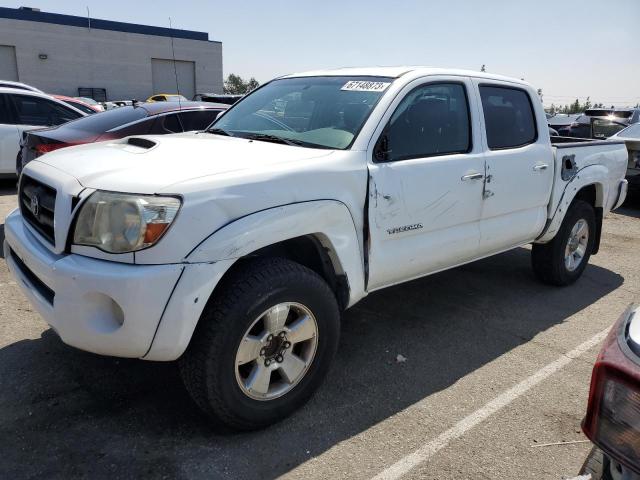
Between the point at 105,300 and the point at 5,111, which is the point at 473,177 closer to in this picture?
the point at 105,300

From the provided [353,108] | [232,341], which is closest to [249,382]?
[232,341]

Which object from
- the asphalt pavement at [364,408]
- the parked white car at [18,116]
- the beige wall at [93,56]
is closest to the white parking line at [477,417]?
the asphalt pavement at [364,408]

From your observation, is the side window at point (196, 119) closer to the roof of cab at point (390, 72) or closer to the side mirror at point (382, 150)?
the roof of cab at point (390, 72)

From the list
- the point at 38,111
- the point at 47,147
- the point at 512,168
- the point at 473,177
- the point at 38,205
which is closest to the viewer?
the point at 38,205

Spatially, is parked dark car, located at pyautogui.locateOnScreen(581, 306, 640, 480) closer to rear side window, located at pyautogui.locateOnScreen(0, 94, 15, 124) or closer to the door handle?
the door handle

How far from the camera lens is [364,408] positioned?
3.06 metres

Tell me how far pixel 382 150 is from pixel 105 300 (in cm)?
174

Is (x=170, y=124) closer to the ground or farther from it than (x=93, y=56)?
closer to the ground

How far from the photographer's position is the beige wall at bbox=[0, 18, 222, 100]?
37.4 meters

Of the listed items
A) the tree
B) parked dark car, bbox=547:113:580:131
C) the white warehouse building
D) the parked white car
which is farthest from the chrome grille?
the tree

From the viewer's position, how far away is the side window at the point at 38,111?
336 inches

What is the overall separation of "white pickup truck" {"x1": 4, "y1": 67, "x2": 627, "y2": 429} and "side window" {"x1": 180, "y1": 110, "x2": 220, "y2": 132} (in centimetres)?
288

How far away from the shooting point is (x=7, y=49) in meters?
37.0

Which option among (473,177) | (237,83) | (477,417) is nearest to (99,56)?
(237,83)
